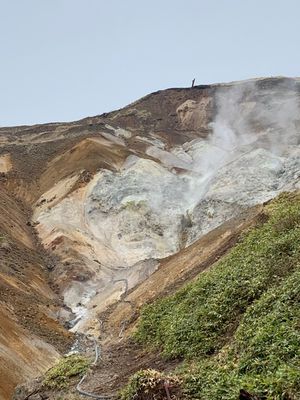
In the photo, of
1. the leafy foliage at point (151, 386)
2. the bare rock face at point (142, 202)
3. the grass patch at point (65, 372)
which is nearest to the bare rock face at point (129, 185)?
the bare rock face at point (142, 202)

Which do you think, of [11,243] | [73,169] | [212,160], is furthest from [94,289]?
[212,160]

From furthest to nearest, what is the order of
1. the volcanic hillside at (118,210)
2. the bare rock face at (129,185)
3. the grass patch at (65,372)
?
the bare rock face at (129,185), the volcanic hillside at (118,210), the grass patch at (65,372)

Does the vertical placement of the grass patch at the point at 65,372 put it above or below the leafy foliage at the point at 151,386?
below

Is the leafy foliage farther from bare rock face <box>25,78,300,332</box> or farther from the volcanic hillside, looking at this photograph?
bare rock face <box>25,78,300,332</box>

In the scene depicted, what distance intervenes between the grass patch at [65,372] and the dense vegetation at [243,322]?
2320mm

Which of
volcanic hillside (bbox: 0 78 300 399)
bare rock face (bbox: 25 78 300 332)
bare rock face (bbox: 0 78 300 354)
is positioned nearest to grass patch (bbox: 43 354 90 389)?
volcanic hillside (bbox: 0 78 300 399)

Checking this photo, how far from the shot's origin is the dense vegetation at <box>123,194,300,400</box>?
29.9 feet

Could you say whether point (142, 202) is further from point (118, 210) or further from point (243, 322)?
point (243, 322)

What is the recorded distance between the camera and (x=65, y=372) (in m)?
15.9

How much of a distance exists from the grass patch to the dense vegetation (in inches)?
91.3

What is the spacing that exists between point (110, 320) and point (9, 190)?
27.7 m

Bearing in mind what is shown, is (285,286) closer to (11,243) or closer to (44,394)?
(44,394)

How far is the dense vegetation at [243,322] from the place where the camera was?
9.12 m

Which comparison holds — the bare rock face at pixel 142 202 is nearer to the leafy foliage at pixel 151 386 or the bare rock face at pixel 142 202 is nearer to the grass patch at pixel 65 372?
the grass patch at pixel 65 372
